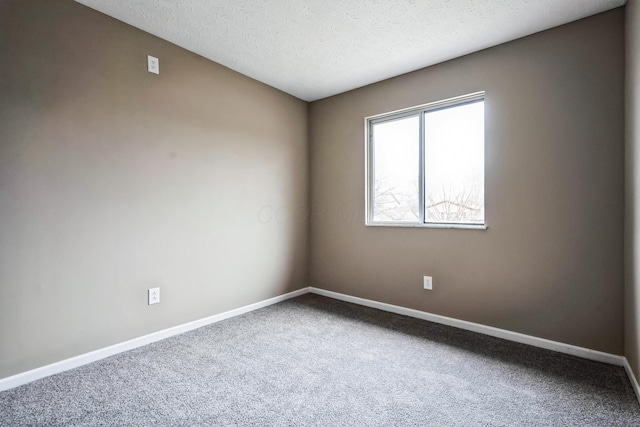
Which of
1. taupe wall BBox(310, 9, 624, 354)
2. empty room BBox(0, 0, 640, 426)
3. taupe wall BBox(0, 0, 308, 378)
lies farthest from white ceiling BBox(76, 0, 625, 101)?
taupe wall BBox(0, 0, 308, 378)

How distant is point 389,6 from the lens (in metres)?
2.12

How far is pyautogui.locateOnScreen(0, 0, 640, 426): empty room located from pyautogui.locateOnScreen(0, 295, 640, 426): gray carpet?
0.7 inches

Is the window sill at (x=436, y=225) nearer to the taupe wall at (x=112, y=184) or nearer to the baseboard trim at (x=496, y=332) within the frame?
the baseboard trim at (x=496, y=332)

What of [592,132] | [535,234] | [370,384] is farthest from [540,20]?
[370,384]

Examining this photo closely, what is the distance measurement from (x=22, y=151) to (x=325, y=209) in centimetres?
271

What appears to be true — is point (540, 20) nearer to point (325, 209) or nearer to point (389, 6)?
point (389, 6)

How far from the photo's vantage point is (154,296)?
A: 251 cm

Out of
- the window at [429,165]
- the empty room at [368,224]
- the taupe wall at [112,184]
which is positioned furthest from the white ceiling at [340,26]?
the window at [429,165]

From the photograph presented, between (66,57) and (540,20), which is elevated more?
(540,20)

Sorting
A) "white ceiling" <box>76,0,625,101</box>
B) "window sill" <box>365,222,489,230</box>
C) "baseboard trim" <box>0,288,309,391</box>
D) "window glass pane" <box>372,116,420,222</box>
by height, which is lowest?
"baseboard trim" <box>0,288,309,391</box>

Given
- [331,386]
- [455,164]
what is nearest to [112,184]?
[331,386]

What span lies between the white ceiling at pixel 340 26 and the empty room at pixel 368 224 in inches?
0.9

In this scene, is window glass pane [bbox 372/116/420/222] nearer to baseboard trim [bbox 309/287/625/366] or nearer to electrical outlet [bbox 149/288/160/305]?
baseboard trim [bbox 309/287/625/366]

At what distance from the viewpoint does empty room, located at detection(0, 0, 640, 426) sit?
71.6 inches
